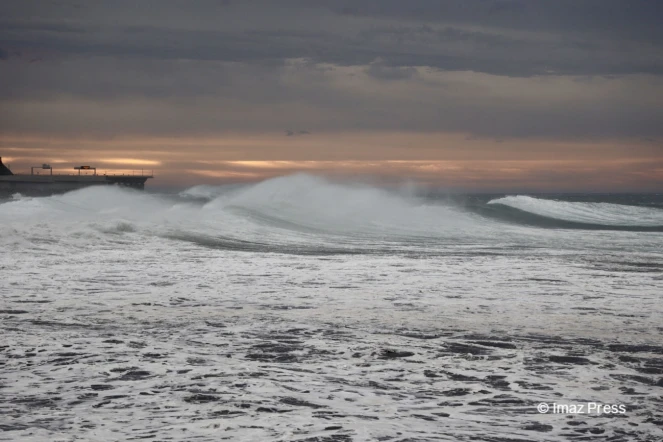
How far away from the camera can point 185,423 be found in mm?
4457

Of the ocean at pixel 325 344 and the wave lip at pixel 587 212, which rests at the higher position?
the wave lip at pixel 587 212

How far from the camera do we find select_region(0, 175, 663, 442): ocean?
4.54 meters

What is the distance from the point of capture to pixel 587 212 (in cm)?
4912

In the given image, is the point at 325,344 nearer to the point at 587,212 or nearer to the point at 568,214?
the point at 568,214

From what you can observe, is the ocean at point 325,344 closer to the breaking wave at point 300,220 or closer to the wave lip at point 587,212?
the breaking wave at point 300,220

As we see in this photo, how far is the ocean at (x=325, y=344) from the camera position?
179 inches

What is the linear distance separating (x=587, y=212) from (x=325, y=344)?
45.6m

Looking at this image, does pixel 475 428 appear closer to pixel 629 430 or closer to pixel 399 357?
pixel 629 430

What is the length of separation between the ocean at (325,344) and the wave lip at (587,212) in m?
28.6

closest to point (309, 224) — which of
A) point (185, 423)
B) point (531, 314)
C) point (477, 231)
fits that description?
point (477, 231)

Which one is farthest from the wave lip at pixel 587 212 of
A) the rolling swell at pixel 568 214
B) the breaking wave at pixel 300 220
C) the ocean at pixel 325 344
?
the ocean at pixel 325 344

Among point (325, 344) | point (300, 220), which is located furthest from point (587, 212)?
point (325, 344)

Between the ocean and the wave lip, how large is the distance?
28613 millimetres

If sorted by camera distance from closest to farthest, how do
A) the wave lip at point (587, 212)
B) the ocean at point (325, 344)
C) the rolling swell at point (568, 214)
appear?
the ocean at point (325, 344) → the rolling swell at point (568, 214) → the wave lip at point (587, 212)
